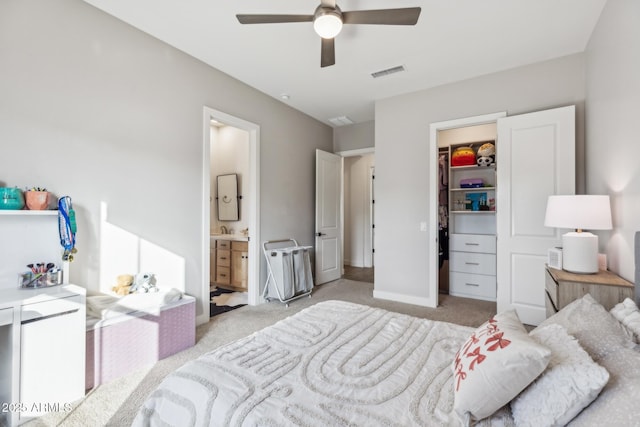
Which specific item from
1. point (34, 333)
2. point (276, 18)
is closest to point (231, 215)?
point (34, 333)

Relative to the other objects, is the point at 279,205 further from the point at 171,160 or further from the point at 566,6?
the point at 566,6

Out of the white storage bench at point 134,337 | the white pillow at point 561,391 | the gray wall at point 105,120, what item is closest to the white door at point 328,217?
the gray wall at point 105,120

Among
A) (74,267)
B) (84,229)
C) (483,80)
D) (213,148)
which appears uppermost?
(483,80)

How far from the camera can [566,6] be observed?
2355mm

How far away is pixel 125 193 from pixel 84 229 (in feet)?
1.38

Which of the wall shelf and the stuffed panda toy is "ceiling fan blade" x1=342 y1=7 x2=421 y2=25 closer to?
the wall shelf

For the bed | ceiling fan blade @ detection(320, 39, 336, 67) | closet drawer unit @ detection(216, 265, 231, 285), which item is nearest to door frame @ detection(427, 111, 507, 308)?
ceiling fan blade @ detection(320, 39, 336, 67)

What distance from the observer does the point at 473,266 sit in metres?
4.27

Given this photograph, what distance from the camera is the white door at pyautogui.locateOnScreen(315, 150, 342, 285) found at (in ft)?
16.1

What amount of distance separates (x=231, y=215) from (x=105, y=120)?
2754 millimetres

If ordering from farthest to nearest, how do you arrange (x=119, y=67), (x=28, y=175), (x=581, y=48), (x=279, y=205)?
(x=279, y=205)
(x=581, y=48)
(x=119, y=67)
(x=28, y=175)

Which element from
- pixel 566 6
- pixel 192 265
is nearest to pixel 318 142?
pixel 192 265

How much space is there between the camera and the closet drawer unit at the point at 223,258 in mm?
4645

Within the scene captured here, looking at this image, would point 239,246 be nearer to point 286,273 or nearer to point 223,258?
point 223,258
